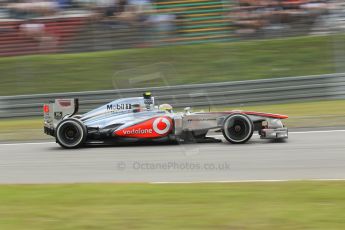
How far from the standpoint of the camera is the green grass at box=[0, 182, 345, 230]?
4.26 metres

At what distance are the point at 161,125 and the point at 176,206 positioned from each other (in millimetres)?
4153

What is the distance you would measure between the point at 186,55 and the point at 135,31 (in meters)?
1.66

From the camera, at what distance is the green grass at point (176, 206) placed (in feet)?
14.0

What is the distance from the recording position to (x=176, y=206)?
484 centimetres

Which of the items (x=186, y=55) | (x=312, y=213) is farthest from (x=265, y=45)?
(x=312, y=213)

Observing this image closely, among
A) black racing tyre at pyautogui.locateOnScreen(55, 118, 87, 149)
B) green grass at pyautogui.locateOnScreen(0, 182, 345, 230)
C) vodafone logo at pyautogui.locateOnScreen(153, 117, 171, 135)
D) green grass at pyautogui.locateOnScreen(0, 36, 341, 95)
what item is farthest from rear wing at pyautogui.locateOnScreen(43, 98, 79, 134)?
green grass at pyautogui.locateOnScreen(0, 36, 341, 95)

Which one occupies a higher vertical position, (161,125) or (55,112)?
(55,112)

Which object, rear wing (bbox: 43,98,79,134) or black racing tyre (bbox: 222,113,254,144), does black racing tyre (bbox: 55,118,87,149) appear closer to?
rear wing (bbox: 43,98,79,134)

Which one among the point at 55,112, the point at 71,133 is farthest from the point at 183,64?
the point at 71,133

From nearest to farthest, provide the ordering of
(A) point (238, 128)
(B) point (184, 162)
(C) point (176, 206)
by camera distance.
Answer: (C) point (176, 206), (B) point (184, 162), (A) point (238, 128)

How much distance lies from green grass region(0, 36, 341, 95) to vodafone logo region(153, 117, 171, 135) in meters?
6.79

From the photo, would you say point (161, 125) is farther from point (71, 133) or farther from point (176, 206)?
point (176, 206)

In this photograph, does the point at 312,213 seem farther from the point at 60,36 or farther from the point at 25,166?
the point at 60,36

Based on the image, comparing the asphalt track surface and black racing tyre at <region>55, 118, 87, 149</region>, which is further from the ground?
black racing tyre at <region>55, 118, 87, 149</region>
